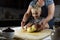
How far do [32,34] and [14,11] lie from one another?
0.84 feet

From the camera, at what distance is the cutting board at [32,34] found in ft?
4.32

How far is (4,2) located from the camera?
1391mm

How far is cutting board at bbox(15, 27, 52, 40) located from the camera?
4.32 feet

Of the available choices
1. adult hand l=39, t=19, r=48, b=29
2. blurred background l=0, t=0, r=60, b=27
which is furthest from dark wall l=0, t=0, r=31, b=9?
adult hand l=39, t=19, r=48, b=29

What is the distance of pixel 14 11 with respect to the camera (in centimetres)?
141

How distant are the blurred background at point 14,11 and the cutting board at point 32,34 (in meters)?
0.08

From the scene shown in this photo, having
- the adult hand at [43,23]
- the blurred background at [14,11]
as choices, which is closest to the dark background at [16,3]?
the blurred background at [14,11]

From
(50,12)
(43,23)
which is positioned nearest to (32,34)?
(43,23)

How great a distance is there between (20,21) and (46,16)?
23cm

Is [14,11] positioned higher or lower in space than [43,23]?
higher

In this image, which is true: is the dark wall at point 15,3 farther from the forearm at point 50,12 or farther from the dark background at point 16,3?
the forearm at point 50,12

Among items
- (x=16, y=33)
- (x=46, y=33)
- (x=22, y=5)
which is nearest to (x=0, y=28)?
(x=16, y=33)

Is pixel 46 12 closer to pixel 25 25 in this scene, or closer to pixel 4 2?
pixel 25 25

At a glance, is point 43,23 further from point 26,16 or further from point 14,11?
point 14,11
